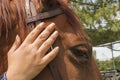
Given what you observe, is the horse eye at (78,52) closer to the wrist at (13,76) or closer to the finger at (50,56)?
the finger at (50,56)

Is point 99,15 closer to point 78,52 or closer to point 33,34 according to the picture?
point 78,52

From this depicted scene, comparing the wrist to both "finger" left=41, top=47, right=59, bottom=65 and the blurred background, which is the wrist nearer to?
"finger" left=41, top=47, right=59, bottom=65

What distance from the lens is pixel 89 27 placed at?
685cm

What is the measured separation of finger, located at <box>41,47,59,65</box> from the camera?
169cm

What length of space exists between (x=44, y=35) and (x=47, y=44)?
51 millimetres

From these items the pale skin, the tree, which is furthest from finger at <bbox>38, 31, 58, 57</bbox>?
the tree

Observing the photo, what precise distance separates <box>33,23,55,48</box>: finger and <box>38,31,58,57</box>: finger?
0.02m

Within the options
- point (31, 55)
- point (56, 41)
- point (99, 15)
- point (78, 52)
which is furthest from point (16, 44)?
point (99, 15)

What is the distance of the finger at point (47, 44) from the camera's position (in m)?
1.69

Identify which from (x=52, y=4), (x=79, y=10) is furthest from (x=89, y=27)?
(x=52, y=4)

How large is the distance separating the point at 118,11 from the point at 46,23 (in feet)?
17.2

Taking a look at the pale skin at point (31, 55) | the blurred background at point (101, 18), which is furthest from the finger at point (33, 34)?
the blurred background at point (101, 18)

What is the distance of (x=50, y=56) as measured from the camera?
5.57ft

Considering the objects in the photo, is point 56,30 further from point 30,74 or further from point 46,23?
point 30,74
